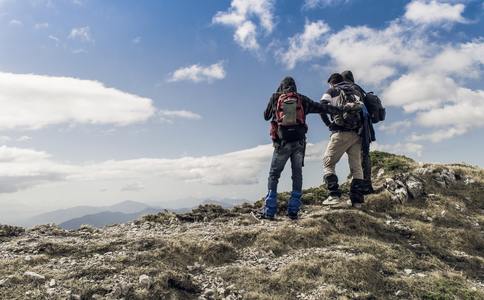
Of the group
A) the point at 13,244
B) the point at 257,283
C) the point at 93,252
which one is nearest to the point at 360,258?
the point at 257,283

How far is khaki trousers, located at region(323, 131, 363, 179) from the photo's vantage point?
1404 centimetres

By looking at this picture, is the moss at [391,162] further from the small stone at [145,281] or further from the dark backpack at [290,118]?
the small stone at [145,281]

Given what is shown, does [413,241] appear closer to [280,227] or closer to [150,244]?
[280,227]

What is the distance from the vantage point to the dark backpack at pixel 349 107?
13.6 m

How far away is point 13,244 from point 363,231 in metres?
9.77

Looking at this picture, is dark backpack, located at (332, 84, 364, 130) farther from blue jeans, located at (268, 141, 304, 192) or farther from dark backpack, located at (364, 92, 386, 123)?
blue jeans, located at (268, 141, 304, 192)

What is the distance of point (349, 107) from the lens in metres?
13.5

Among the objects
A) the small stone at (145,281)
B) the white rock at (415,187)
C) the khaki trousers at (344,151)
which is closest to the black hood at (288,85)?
the khaki trousers at (344,151)

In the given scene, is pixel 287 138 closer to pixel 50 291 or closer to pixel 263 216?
pixel 263 216

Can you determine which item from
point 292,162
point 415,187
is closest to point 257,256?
point 292,162

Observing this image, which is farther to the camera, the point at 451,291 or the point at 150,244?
the point at 150,244

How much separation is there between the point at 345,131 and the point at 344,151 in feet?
2.39

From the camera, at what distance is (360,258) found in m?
9.83

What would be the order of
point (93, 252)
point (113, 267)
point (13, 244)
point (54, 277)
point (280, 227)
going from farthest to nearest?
1. point (280, 227)
2. point (13, 244)
3. point (93, 252)
4. point (113, 267)
5. point (54, 277)
